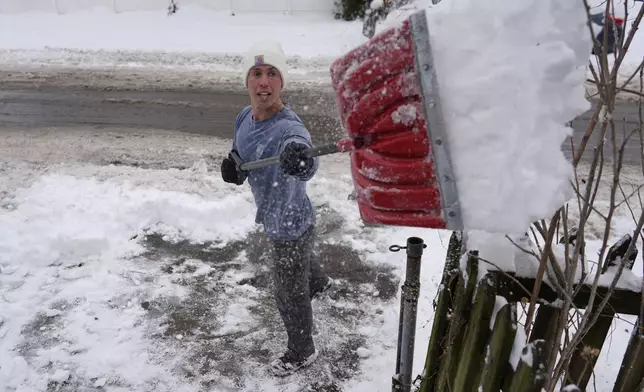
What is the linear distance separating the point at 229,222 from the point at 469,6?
11.5ft

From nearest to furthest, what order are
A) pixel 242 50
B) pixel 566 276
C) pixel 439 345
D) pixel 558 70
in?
1. pixel 558 70
2. pixel 566 276
3. pixel 439 345
4. pixel 242 50

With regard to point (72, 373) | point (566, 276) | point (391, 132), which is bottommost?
point (72, 373)

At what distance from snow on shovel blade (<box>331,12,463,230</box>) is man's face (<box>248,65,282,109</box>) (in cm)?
113

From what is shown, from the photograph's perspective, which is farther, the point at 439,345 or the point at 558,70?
the point at 439,345

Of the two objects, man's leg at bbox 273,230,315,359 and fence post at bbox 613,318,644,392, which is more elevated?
fence post at bbox 613,318,644,392

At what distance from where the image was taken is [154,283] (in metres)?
3.63

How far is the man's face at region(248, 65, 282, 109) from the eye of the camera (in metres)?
2.50

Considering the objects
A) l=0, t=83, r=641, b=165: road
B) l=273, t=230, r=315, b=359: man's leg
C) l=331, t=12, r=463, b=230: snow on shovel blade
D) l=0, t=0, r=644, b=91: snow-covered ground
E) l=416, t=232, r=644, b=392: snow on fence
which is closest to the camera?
l=331, t=12, r=463, b=230: snow on shovel blade

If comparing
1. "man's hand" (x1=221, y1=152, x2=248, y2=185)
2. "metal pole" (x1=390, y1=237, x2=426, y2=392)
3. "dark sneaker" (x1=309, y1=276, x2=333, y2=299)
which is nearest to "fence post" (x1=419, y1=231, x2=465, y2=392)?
"metal pole" (x1=390, y1=237, x2=426, y2=392)

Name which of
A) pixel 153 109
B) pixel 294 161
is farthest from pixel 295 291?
pixel 153 109

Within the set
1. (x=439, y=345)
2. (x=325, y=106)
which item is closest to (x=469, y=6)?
(x=439, y=345)


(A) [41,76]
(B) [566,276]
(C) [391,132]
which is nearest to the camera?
(C) [391,132]

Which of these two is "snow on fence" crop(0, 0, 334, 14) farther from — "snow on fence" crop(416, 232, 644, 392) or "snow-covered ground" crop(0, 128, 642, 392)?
"snow on fence" crop(416, 232, 644, 392)

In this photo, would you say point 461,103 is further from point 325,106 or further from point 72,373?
point 325,106
